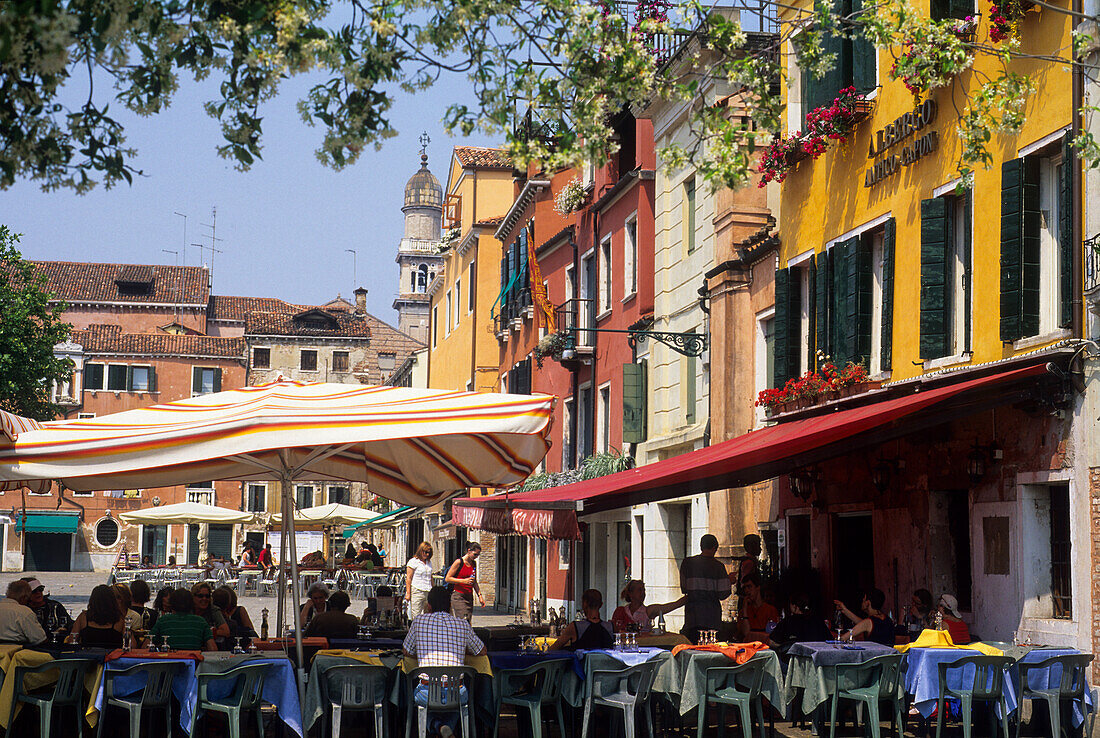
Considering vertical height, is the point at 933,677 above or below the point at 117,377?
below

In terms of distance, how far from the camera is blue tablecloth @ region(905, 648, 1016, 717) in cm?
938

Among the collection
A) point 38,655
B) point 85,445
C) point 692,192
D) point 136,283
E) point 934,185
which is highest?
point 136,283

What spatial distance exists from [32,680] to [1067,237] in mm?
8573

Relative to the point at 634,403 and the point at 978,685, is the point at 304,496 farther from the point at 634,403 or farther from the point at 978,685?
the point at 978,685

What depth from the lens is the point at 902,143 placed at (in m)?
14.2

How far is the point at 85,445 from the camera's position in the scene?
27.9ft

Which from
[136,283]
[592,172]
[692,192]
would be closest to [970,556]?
[692,192]

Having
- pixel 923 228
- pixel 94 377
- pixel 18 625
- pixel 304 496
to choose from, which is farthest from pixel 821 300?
pixel 94 377

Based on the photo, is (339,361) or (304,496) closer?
(304,496)

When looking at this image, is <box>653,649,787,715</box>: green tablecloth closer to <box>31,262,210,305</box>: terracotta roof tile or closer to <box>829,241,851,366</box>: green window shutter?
<box>829,241,851,366</box>: green window shutter

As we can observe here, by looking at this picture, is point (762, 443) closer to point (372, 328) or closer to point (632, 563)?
point (632, 563)

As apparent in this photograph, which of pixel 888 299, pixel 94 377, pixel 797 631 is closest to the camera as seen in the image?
pixel 797 631

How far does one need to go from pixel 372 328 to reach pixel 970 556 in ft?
216

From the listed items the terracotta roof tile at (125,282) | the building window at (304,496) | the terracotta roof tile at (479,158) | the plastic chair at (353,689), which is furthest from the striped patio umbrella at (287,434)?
the terracotta roof tile at (125,282)
